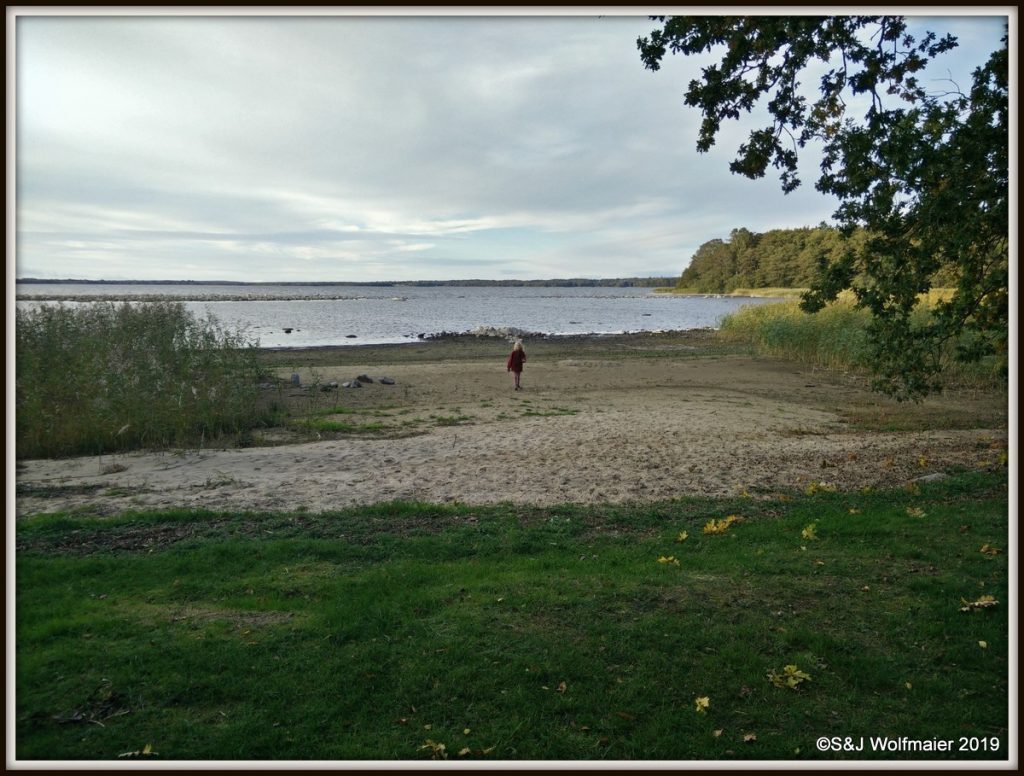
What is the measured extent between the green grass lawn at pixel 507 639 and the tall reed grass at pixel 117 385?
5.48 m

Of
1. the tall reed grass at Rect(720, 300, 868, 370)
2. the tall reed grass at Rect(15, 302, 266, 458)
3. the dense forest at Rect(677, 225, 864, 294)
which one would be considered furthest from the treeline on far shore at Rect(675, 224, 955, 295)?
the tall reed grass at Rect(15, 302, 266, 458)

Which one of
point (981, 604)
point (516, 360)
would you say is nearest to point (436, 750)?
point (981, 604)

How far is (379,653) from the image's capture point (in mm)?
4828

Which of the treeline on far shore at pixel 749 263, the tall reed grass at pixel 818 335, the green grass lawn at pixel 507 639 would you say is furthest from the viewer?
the treeline on far shore at pixel 749 263

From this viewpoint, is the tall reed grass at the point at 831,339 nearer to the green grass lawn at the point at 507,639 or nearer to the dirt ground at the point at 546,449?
the dirt ground at the point at 546,449

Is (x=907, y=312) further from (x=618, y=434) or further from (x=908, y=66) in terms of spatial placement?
(x=618, y=434)

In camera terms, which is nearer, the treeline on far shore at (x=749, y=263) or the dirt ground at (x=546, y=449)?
the dirt ground at (x=546, y=449)

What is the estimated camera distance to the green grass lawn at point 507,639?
398 centimetres

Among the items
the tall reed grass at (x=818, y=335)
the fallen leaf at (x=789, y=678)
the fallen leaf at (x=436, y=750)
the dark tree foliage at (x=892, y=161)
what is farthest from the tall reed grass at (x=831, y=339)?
the fallen leaf at (x=436, y=750)

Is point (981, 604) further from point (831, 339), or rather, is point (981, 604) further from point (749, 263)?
point (749, 263)

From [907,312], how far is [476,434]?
8.38 metres

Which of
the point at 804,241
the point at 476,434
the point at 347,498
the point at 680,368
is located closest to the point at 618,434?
the point at 476,434

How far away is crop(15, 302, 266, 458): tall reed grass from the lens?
12.5 meters

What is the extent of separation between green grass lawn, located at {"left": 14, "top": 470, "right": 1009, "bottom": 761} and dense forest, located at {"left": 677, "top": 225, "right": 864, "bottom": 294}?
11863cm
